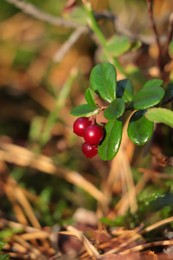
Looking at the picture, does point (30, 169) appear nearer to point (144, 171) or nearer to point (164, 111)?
point (144, 171)

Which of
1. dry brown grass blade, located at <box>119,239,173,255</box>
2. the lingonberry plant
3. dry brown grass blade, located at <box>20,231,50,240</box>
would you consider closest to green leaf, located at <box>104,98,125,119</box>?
the lingonberry plant

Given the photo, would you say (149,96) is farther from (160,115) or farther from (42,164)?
(42,164)

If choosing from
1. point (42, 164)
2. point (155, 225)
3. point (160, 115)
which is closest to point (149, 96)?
point (160, 115)

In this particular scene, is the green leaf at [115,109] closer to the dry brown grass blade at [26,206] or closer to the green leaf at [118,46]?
the green leaf at [118,46]

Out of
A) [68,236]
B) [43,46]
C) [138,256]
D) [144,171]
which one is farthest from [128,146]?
[43,46]

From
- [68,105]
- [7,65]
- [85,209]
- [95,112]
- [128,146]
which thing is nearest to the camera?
[95,112]

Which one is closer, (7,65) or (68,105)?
(68,105)

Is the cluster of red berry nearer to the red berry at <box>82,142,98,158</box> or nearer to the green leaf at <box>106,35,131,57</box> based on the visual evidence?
the red berry at <box>82,142,98,158</box>
